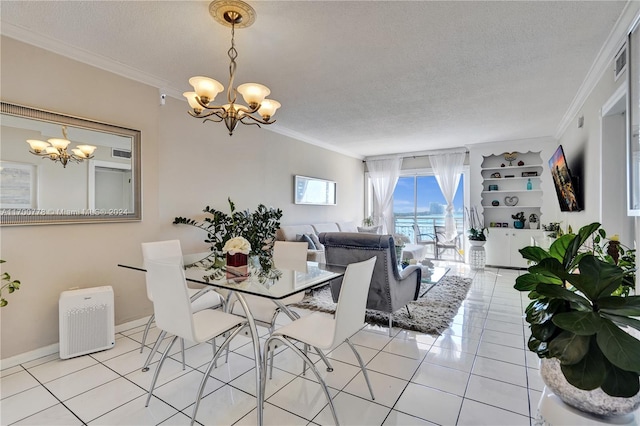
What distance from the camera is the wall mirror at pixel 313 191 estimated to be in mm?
5688

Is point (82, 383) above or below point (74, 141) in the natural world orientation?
below

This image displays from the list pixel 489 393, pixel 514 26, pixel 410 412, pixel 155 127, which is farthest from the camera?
pixel 155 127

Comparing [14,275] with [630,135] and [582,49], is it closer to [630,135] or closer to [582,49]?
[630,135]

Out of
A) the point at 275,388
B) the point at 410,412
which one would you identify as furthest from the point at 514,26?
the point at 275,388

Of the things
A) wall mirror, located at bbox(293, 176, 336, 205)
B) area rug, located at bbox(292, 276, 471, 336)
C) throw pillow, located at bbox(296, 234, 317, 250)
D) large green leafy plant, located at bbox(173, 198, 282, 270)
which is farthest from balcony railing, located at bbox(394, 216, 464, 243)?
large green leafy plant, located at bbox(173, 198, 282, 270)

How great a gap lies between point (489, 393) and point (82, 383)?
274 cm

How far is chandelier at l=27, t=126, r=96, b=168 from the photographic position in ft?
8.16

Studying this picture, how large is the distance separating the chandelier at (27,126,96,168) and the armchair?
2.32m

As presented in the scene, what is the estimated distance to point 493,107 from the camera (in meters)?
4.12

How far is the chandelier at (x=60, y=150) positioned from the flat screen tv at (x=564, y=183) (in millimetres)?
5025

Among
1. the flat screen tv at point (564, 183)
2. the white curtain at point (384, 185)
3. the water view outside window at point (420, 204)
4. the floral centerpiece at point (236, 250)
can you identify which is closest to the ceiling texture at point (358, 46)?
the flat screen tv at point (564, 183)

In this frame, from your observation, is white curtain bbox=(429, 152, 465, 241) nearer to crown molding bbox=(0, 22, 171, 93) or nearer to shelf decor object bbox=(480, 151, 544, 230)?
shelf decor object bbox=(480, 151, 544, 230)

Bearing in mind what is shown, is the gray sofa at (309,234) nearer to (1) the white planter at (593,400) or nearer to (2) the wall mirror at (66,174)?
(2) the wall mirror at (66,174)

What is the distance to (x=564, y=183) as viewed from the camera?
152 inches
